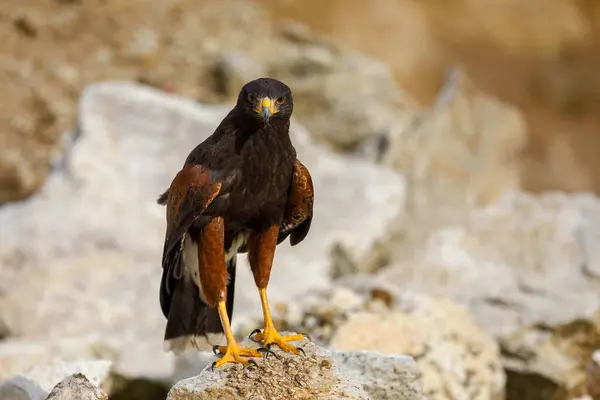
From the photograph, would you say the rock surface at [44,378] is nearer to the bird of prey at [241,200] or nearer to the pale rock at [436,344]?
the bird of prey at [241,200]

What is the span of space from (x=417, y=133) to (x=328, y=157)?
1428mm

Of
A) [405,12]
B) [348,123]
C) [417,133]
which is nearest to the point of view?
[417,133]

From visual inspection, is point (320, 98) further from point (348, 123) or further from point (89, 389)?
point (89, 389)

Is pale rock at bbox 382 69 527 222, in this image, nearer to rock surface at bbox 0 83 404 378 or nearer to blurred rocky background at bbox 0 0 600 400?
blurred rocky background at bbox 0 0 600 400

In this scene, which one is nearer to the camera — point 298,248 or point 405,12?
point 298,248

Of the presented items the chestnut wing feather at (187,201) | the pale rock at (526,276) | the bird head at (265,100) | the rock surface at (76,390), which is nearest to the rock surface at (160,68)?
the pale rock at (526,276)

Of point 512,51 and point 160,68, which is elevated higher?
point 512,51

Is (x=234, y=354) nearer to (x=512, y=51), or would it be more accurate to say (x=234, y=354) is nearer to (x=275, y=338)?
(x=275, y=338)

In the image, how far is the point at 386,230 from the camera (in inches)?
318

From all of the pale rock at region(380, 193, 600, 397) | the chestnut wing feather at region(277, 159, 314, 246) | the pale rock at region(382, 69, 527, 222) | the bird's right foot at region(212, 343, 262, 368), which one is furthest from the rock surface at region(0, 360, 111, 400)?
the pale rock at region(382, 69, 527, 222)

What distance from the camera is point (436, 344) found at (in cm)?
545

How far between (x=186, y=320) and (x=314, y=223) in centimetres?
376

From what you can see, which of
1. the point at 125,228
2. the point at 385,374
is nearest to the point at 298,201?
Result: the point at 385,374

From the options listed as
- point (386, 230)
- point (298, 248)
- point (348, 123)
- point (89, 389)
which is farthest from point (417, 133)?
point (89, 389)
